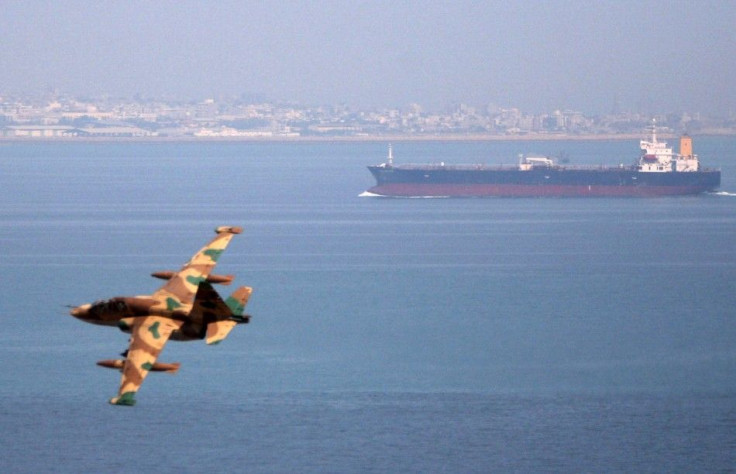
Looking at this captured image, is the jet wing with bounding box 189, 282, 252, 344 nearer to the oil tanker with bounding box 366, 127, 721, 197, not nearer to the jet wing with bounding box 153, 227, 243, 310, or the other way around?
the jet wing with bounding box 153, 227, 243, 310

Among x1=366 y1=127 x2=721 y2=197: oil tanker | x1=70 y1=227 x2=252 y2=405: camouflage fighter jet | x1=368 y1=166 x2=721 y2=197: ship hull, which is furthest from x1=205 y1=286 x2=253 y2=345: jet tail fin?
x1=368 y1=166 x2=721 y2=197: ship hull

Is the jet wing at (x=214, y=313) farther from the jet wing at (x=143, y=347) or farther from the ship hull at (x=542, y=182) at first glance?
the ship hull at (x=542, y=182)

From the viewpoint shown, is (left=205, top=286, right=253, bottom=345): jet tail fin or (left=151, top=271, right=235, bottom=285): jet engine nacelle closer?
(left=205, top=286, right=253, bottom=345): jet tail fin

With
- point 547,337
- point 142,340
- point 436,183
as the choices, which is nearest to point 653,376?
point 547,337

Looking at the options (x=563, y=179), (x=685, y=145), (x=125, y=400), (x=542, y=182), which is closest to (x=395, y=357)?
(x=125, y=400)

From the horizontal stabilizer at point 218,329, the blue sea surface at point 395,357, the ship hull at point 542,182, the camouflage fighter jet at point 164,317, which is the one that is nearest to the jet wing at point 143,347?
the camouflage fighter jet at point 164,317

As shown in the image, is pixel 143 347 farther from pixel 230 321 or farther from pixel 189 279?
pixel 189 279
